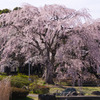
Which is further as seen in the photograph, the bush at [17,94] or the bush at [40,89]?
the bush at [40,89]

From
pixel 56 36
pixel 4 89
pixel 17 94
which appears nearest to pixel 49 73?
pixel 56 36

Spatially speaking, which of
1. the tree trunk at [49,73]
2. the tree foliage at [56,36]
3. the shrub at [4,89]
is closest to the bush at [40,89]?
the tree foliage at [56,36]

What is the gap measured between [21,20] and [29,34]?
1955 millimetres

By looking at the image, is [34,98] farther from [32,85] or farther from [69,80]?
[69,80]

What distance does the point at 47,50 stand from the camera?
2758 cm

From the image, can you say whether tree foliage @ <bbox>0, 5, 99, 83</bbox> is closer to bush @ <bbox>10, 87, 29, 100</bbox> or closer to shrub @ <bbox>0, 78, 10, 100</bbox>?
bush @ <bbox>10, 87, 29, 100</bbox>

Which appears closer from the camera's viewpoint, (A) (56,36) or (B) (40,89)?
(B) (40,89)

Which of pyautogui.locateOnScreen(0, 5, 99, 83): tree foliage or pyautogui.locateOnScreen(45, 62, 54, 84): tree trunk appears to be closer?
pyautogui.locateOnScreen(0, 5, 99, 83): tree foliage

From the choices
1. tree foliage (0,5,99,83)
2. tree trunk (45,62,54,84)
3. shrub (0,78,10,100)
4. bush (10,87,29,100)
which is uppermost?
tree foliage (0,5,99,83)

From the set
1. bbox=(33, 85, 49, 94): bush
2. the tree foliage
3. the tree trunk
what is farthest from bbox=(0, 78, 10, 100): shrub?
the tree trunk

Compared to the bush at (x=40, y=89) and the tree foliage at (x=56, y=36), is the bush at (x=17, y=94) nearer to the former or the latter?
the bush at (x=40, y=89)

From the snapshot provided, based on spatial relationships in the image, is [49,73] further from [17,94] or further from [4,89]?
[4,89]

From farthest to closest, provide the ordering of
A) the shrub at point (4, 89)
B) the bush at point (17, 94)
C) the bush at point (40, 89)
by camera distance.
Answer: the bush at point (40, 89) → the bush at point (17, 94) → the shrub at point (4, 89)

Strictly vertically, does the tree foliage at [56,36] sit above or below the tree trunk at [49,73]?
above
